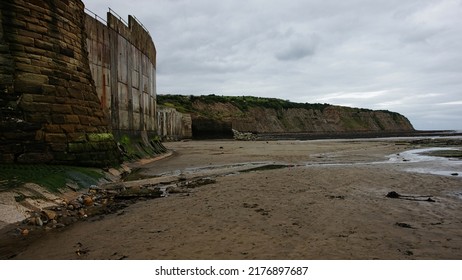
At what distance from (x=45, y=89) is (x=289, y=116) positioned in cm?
9767

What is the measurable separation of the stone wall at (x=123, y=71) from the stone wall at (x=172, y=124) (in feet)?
40.5

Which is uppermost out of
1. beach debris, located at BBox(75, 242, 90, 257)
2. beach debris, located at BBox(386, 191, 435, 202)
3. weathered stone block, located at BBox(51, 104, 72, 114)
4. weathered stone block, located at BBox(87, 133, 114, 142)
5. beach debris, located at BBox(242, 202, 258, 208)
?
weathered stone block, located at BBox(51, 104, 72, 114)

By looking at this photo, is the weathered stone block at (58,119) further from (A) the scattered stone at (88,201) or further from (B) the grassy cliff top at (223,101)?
(B) the grassy cliff top at (223,101)

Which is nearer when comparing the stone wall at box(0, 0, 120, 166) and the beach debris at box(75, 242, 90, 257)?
the beach debris at box(75, 242, 90, 257)

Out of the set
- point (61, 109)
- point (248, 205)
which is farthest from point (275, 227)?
point (61, 109)

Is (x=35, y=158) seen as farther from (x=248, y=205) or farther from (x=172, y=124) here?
(x=172, y=124)

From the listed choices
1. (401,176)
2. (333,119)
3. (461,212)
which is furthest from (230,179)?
(333,119)

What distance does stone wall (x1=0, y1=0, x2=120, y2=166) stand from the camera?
7262mm

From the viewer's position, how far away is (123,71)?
14.3m

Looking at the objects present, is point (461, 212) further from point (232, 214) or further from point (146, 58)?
point (146, 58)

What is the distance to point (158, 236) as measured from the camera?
156 inches

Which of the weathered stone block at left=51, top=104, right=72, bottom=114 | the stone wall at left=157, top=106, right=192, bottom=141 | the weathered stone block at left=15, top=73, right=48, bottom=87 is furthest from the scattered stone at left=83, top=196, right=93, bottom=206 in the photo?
the stone wall at left=157, top=106, right=192, bottom=141

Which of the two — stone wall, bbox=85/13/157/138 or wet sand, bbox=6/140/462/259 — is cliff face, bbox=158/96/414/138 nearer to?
stone wall, bbox=85/13/157/138

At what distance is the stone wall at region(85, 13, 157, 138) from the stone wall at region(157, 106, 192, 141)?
1234cm
